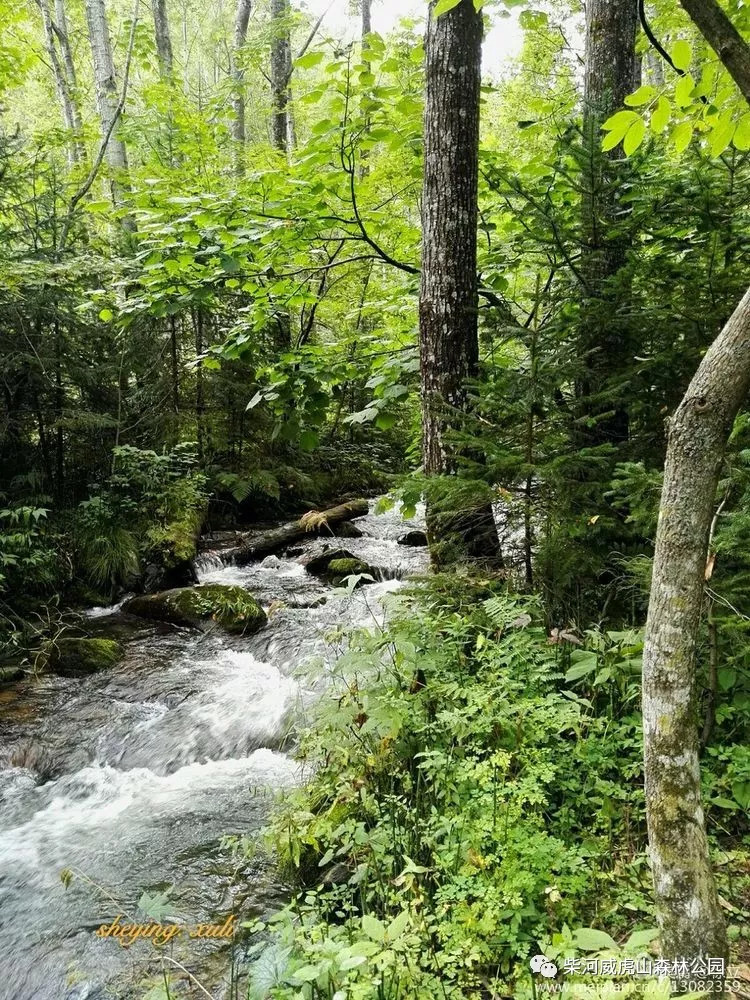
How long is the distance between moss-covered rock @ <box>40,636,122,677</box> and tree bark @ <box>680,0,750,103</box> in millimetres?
7234

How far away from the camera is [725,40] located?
66.1 inches

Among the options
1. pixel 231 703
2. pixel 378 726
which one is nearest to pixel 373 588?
pixel 231 703

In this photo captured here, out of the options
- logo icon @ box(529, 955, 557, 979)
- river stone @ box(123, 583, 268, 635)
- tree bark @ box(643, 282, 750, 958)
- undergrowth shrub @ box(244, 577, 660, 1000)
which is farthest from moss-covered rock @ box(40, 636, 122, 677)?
tree bark @ box(643, 282, 750, 958)

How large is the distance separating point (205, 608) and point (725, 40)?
7.51m

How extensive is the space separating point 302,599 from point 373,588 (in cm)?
101

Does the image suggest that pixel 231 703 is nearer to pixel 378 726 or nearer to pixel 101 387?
pixel 378 726

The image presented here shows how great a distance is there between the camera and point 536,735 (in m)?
2.90

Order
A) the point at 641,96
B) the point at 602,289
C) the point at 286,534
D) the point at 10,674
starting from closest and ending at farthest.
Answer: the point at 641,96, the point at 602,289, the point at 10,674, the point at 286,534

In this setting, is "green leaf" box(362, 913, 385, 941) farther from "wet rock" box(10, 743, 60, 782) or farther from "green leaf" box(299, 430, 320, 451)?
"wet rock" box(10, 743, 60, 782)

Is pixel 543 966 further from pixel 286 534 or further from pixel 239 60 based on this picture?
pixel 239 60

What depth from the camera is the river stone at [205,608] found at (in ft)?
25.1

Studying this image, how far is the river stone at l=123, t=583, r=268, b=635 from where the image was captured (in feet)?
25.1

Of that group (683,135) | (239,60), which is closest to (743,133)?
(683,135)

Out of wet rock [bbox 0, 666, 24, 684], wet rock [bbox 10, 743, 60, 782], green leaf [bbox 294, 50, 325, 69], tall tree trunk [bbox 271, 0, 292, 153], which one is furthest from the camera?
tall tree trunk [bbox 271, 0, 292, 153]
